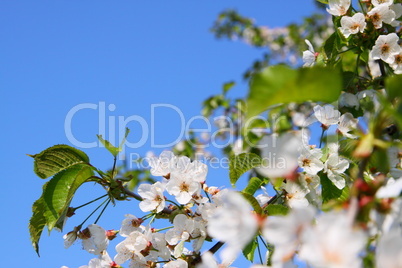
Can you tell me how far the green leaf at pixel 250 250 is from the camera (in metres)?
1.71

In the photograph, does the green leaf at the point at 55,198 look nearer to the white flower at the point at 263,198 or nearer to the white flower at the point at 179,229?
the white flower at the point at 179,229

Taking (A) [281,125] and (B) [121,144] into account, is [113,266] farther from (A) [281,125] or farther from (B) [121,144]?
(A) [281,125]

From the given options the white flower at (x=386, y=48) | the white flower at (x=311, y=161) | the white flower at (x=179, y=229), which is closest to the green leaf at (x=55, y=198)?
the white flower at (x=179, y=229)

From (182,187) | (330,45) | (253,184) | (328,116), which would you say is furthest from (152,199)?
(330,45)

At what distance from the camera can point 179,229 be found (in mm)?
1741

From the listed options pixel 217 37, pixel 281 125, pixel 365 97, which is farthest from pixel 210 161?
pixel 217 37

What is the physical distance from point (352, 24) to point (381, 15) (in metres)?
0.13

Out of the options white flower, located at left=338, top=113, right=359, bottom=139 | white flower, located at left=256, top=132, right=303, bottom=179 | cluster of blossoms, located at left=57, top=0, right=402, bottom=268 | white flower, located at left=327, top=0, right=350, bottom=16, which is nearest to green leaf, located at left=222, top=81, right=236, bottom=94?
cluster of blossoms, located at left=57, top=0, right=402, bottom=268

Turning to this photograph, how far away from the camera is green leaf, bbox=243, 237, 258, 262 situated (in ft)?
5.60

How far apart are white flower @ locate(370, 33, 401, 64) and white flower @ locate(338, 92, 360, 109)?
0.61 ft

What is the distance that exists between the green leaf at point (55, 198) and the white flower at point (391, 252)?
47.7 inches

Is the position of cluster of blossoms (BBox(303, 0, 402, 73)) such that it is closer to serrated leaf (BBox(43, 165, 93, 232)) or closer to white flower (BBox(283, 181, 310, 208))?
white flower (BBox(283, 181, 310, 208))

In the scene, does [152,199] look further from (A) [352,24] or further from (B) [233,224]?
(A) [352,24]

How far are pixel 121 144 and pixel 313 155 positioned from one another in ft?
2.28
